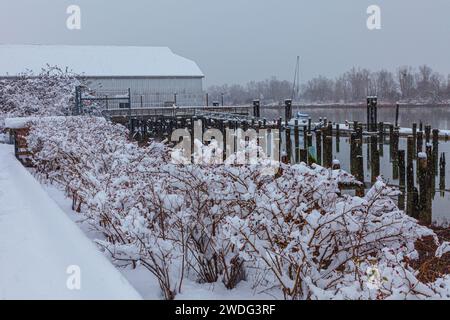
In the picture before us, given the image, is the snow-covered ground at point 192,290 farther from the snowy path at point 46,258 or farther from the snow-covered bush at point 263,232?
the snowy path at point 46,258

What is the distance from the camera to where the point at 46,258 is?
5.98m

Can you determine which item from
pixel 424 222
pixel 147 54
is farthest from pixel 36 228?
pixel 147 54

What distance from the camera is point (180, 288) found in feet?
18.5

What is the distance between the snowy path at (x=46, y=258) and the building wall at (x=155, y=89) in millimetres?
50054

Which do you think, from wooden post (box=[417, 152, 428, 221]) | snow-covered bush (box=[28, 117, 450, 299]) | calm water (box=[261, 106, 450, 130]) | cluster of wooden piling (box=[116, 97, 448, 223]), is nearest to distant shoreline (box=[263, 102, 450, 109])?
calm water (box=[261, 106, 450, 130])

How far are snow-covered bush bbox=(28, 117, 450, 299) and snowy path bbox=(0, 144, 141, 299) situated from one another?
0.37 metres

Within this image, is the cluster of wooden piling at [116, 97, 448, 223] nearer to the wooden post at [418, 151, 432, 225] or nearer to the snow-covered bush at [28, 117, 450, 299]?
the wooden post at [418, 151, 432, 225]

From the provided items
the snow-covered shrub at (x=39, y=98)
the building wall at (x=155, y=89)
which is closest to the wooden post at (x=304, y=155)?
the snow-covered shrub at (x=39, y=98)

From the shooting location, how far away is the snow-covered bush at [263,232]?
16.5ft

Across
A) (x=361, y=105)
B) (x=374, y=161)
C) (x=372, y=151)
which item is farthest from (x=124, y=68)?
(x=361, y=105)

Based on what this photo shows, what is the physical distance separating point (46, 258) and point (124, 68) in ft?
184

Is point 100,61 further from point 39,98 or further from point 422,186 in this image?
point 422,186
